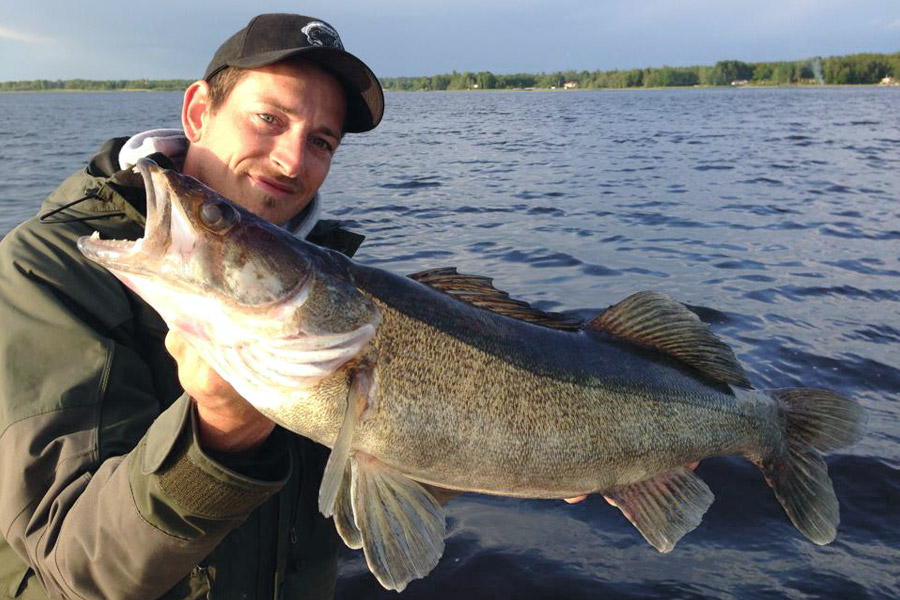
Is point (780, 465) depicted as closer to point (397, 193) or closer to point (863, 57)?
point (397, 193)

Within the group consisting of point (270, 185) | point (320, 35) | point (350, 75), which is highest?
point (320, 35)

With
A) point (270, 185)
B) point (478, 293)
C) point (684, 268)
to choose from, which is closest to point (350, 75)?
point (270, 185)

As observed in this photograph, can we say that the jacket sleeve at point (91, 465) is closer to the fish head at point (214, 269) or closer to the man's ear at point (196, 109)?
the fish head at point (214, 269)

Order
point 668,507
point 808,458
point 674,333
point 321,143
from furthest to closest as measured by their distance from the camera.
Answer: point 321,143
point 808,458
point 674,333
point 668,507

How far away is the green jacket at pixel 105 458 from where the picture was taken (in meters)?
1.94

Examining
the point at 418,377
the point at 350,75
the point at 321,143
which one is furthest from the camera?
the point at 321,143

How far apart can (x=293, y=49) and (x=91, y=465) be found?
75.7 inches

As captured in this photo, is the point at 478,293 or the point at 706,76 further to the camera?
the point at 706,76

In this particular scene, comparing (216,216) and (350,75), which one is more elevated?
(350,75)

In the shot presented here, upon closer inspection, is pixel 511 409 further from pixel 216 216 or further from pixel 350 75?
pixel 350 75

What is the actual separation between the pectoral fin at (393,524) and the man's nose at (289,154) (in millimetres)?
1583

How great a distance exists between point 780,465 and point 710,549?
51.3 inches

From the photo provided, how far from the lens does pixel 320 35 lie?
324 centimetres

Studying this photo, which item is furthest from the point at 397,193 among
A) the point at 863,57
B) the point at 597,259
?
the point at 863,57
